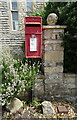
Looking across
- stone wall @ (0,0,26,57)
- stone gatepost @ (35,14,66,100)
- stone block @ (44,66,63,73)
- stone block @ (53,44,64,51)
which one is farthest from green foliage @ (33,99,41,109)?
stone wall @ (0,0,26,57)

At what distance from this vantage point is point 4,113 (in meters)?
2.14

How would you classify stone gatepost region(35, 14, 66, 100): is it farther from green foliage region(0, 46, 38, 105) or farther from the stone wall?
the stone wall

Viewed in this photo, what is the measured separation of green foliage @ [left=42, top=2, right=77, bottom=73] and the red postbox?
59 centimetres

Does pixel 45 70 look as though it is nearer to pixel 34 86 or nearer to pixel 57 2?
pixel 34 86

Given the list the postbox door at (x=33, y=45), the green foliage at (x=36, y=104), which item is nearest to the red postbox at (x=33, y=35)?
the postbox door at (x=33, y=45)

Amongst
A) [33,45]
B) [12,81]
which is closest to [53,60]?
[33,45]

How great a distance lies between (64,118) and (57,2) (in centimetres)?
261

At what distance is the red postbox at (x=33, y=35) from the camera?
2.07 m

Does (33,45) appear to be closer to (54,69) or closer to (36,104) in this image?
(54,69)

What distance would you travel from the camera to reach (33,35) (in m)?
2.10

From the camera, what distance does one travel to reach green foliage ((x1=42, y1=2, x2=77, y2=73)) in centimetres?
220

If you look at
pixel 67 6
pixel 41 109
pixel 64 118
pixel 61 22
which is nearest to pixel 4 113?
pixel 41 109

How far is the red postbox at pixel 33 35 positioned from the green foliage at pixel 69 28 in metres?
0.59

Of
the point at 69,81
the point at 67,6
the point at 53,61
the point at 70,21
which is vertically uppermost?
the point at 67,6
